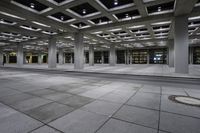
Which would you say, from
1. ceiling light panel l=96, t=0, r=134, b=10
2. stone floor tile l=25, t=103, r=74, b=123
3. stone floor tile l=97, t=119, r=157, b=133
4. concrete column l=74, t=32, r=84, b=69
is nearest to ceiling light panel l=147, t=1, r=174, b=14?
ceiling light panel l=96, t=0, r=134, b=10

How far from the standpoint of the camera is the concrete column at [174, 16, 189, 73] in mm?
10727

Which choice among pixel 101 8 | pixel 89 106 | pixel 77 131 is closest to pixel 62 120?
pixel 77 131

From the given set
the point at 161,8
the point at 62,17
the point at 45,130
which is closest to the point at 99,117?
the point at 45,130

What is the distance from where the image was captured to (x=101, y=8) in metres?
10.4

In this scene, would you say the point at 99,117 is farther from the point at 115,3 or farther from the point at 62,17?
the point at 62,17

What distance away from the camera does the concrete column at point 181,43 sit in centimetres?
1073

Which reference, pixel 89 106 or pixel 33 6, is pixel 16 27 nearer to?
pixel 33 6

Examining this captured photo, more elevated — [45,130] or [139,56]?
[139,56]

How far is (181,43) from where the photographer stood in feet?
35.7

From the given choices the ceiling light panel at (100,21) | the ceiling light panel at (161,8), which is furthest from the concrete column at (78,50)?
the ceiling light panel at (161,8)

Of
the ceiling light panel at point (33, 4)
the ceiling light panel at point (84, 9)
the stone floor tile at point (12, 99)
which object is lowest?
the stone floor tile at point (12, 99)

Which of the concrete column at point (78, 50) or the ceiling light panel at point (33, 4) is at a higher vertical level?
the ceiling light panel at point (33, 4)

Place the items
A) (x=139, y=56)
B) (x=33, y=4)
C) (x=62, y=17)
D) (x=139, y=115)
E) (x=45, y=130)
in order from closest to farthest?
(x=45, y=130)
(x=139, y=115)
(x=33, y=4)
(x=62, y=17)
(x=139, y=56)

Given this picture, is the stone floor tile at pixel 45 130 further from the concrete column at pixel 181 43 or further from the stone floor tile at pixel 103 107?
the concrete column at pixel 181 43
